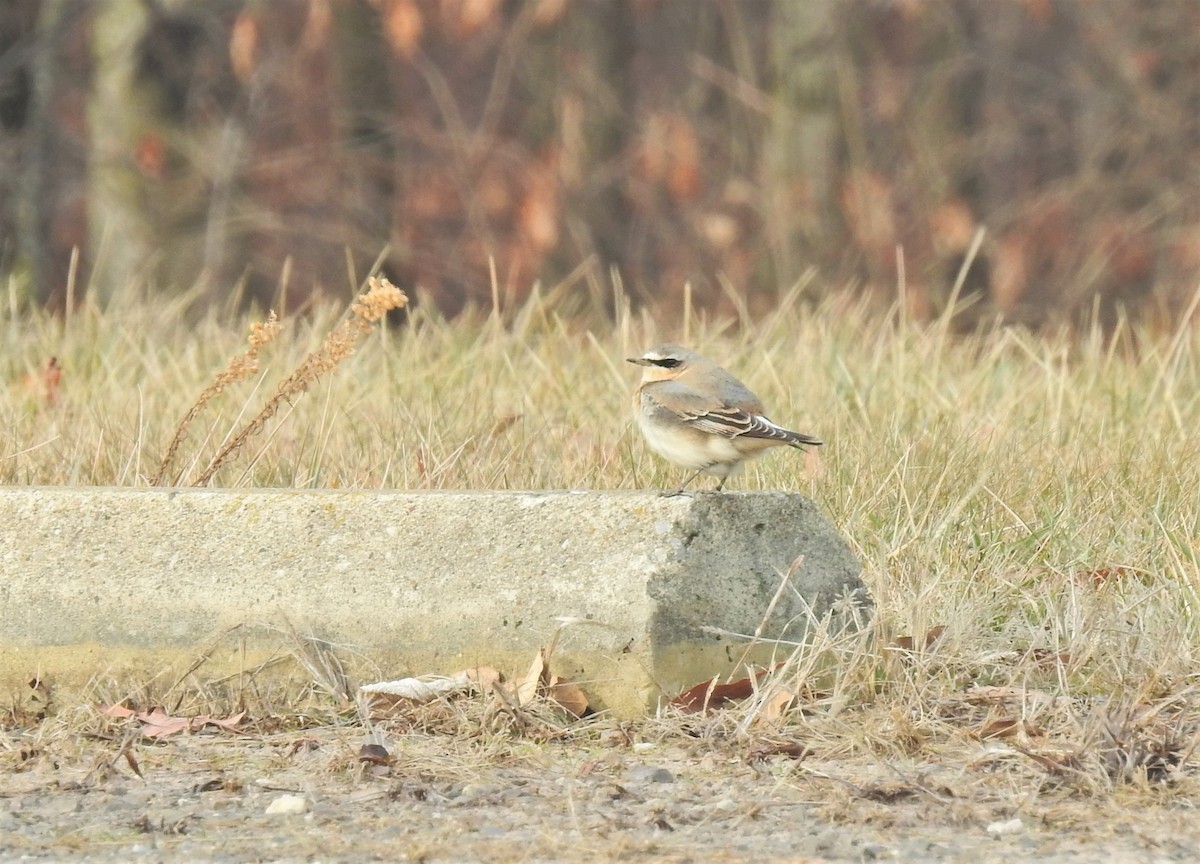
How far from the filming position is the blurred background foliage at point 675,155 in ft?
45.8

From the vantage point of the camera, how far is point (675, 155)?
14.9 meters

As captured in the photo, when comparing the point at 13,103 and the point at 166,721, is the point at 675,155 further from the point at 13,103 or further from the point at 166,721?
the point at 166,721

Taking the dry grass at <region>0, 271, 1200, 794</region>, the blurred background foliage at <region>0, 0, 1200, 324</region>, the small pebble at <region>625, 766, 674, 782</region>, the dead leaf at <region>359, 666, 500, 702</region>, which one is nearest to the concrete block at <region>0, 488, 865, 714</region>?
the dead leaf at <region>359, 666, 500, 702</region>

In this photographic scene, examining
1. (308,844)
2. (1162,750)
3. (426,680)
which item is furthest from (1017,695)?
(308,844)

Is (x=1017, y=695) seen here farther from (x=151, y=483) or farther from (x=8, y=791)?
(x=151, y=483)

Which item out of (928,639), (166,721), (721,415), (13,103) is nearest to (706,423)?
(721,415)

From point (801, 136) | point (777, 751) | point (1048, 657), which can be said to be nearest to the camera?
point (777, 751)

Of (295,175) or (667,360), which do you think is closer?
(667,360)

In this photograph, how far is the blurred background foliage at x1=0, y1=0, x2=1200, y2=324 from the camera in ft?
45.8

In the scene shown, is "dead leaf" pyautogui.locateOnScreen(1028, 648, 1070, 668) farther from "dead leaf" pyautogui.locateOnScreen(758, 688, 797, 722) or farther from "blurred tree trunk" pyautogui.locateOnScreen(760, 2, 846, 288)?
"blurred tree trunk" pyautogui.locateOnScreen(760, 2, 846, 288)

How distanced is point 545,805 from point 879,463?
89.9 inches

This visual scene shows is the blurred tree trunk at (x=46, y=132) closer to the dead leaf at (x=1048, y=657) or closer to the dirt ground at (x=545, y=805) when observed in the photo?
the dirt ground at (x=545, y=805)

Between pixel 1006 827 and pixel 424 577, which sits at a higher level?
pixel 424 577

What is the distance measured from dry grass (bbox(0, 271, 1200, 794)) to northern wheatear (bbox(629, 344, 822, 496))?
416mm
